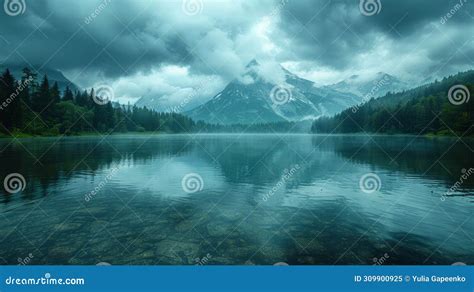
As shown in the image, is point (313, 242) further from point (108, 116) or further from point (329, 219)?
point (108, 116)

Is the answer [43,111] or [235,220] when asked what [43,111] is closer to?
[43,111]

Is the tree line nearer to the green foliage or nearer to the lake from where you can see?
the green foliage

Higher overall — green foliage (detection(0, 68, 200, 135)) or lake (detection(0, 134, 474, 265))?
green foliage (detection(0, 68, 200, 135))

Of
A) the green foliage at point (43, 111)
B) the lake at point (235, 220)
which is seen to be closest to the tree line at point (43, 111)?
the green foliage at point (43, 111)

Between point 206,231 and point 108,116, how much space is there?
625 feet

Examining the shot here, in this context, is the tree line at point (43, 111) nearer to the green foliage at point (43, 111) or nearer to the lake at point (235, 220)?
the green foliage at point (43, 111)

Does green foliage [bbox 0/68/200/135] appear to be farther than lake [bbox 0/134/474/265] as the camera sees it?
Yes

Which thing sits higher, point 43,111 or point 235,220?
point 43,111

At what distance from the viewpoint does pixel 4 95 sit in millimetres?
108000

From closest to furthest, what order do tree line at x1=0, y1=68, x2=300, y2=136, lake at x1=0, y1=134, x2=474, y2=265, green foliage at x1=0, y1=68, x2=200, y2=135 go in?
lake at x1=0, y1=134, x2=474, y2=265
green foliage at x1=0, y1=68, x2=200, y2=135
tree line at x1=0, y1=68, x2=300, y2=136

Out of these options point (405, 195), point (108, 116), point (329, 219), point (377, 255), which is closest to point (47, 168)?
point (329, 219)

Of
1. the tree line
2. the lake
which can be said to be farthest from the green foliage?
the lake

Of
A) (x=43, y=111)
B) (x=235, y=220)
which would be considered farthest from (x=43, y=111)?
(x=235, y=220)
